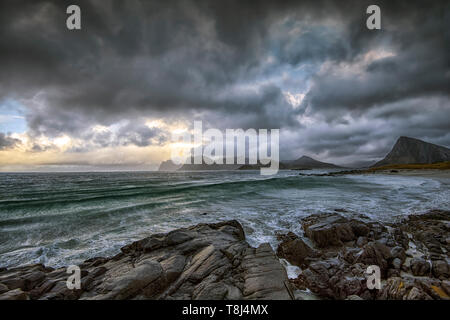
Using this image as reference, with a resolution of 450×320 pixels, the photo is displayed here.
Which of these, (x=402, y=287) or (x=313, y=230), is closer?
(x=402, y=287)

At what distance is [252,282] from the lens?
538 cm

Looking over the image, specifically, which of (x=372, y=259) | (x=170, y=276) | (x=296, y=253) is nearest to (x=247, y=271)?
(x=170, y=276)

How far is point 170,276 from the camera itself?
18.6 feet

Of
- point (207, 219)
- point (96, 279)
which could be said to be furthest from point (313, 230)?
point (96, 279)

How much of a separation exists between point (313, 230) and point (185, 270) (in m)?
7.37

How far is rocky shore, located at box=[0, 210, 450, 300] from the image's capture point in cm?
499

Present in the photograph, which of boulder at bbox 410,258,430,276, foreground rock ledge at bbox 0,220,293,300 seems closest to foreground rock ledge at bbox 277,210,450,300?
boulder at bbox 410,258,430,276

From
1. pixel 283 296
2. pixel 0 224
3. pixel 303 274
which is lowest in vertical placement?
pixel 0 224

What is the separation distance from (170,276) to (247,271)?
2.73 meters

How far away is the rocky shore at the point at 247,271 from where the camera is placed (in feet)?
16.4

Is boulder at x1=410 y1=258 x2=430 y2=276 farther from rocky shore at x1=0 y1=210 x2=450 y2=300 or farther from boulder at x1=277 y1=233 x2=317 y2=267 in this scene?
boulder at x1=277 y1=233 x2=317 y2=267
